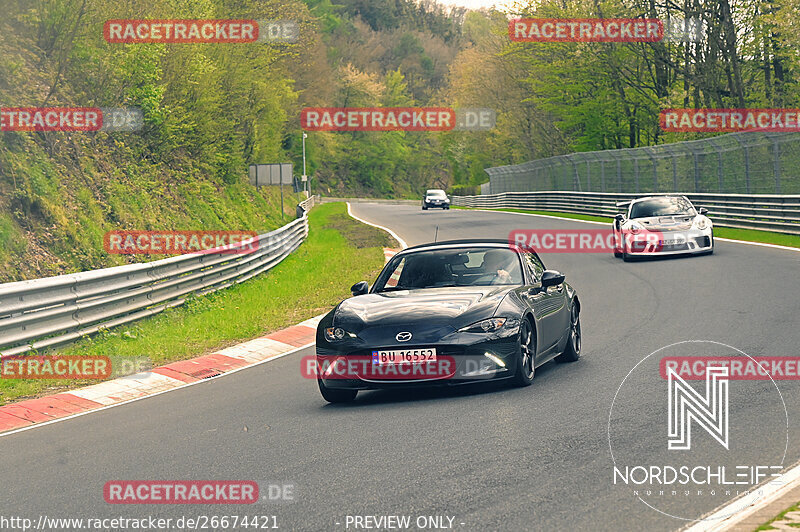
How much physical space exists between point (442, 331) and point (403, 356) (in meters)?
0.39

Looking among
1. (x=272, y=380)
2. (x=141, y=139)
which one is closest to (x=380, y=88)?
(x=141, y=139)

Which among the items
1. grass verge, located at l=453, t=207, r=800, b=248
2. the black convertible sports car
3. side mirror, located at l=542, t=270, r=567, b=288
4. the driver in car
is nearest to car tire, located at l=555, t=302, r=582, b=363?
the black convertible sports car

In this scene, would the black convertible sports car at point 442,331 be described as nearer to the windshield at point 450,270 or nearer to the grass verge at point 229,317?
the windshield at point 450,270

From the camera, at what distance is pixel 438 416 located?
7.73 meters

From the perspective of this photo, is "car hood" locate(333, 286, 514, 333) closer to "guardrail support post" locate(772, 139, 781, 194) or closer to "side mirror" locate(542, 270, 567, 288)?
"side mirror" locate(542, 270, 567, 288)

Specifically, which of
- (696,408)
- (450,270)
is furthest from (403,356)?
(696,408)

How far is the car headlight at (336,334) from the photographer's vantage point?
8.57m

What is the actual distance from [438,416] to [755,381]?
9.25 ft

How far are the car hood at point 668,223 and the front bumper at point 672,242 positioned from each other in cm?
12

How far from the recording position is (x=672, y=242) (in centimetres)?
2142

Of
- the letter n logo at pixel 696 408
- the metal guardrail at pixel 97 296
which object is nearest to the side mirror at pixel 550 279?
the letter n logo at pixel 696 408

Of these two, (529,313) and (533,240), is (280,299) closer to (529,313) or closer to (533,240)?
(529,313)

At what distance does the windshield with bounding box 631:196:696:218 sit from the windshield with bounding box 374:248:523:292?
517 inches

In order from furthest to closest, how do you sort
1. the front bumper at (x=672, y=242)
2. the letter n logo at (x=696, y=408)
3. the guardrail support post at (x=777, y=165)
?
1. the guardrail support post at (x=777, y=165)
2. the front bumper at (x=672, y=242)
3. the letter n logo at (x=696, y=408)
